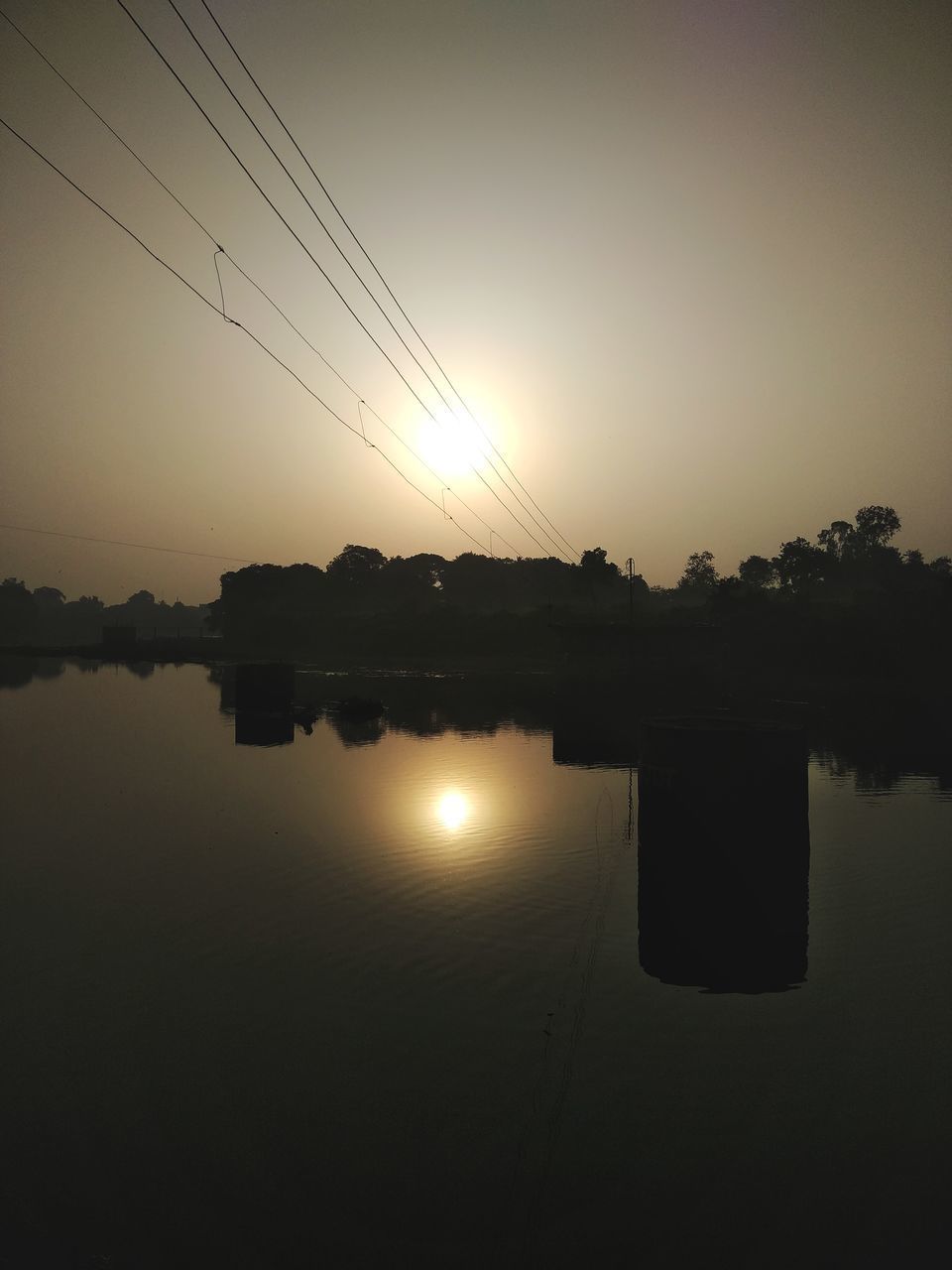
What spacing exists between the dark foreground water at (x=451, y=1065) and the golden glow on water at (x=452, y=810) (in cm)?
221

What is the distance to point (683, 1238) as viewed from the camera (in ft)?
22.4

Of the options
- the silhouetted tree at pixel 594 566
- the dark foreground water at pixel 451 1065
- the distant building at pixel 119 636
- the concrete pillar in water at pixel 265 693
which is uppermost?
the silhouetted tree at pixel 594 566

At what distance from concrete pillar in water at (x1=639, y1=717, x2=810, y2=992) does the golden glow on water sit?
391 inches

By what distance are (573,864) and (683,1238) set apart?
37.9ft

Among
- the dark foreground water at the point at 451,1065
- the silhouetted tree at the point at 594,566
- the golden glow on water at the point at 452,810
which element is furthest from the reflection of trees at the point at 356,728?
the silhouetted tree at the point at 594,566

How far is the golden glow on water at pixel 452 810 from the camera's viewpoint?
2259 centimetres

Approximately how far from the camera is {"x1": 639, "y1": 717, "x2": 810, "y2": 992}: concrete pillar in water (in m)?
11.7

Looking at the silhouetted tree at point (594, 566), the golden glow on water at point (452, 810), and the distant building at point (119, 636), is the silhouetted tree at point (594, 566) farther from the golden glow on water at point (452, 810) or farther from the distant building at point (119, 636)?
the golden glow on water at point (452, 810)

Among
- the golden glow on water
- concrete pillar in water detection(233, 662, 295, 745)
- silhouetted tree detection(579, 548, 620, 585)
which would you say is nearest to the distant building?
silhouetted tree detection(579, 548, 620, 585)

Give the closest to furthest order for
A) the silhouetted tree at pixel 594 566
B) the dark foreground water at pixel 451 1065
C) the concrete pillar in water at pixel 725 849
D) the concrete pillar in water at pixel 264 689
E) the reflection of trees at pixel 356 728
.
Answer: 1. the dark foreground water at pixel 451 1065
2. the concrete pillar in water at pixel 725 849
3. the reflection of trees at pixel 356 728
4. the concrete pillar in water at pixel 264 689
5. the silhouetted tree at pixel 594 566

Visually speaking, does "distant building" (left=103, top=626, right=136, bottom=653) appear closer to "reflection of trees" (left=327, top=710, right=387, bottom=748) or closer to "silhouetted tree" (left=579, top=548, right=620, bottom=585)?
"silhouetted tree" (left=579, top=548, right=620, bottom=585)

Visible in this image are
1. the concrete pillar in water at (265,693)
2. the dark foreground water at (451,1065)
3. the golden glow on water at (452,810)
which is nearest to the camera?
the dark foreground water at (451,1065)

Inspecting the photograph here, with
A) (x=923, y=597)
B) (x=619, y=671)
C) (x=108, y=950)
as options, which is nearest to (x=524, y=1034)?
(x=108, y=950)

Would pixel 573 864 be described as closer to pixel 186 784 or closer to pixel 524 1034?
pixel 524 1034
